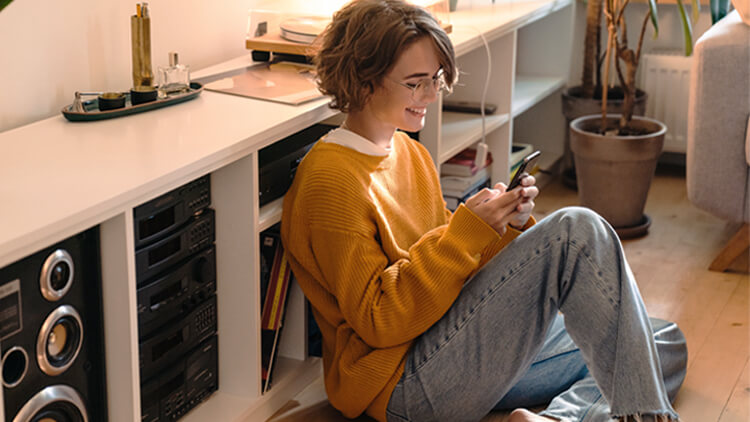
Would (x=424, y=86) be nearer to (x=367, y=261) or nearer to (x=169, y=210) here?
(x=367, y=261)

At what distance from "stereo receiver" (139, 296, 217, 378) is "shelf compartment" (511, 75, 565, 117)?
1371 mm

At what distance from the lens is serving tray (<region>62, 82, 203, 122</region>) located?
148cm

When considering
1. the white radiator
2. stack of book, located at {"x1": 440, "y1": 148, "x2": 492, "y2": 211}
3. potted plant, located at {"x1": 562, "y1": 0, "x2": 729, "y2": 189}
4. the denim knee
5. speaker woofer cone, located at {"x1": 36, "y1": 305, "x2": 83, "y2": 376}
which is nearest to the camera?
speaker woofer cone, located at {"x1": 36, "y1": 305, "x2": 83, "y2": 376}

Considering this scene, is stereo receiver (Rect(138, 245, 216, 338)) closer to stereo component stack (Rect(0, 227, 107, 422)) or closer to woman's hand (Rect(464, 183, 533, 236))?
stereo component stack (Rect(0, 227, 107, 422))

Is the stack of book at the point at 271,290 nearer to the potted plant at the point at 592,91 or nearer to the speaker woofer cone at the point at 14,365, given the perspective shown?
the speaker woofer cone at the point at 14,365

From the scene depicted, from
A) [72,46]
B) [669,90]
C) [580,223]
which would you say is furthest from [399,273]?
[669,90]

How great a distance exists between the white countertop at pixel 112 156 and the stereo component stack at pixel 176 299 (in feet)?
0.27

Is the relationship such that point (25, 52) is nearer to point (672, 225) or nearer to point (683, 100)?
point (672, 225)

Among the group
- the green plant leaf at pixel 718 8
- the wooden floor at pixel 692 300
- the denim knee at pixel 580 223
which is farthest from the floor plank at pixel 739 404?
the green plant leaf at pixel 718 8

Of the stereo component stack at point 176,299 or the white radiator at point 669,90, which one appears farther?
the white radiator at point 669,90

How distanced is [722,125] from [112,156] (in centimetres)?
157

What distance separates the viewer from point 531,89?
3.01 metres

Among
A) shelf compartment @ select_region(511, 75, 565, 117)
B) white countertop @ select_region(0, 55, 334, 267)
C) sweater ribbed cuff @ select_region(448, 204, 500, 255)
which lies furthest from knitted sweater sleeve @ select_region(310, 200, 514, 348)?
shelf compartment @ select_region(511, 75, 565, 117)

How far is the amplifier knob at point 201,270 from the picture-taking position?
148 cm
